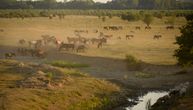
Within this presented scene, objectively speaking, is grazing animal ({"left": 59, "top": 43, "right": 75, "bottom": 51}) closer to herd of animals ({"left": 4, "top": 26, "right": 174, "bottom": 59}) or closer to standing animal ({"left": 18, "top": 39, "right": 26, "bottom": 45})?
herd of animals ({"left": 4, "top": 26, "right": 174, "bottom": 59})

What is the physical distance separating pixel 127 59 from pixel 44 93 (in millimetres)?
16765

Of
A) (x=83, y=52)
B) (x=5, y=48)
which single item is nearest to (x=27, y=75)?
(x=83, y=52)

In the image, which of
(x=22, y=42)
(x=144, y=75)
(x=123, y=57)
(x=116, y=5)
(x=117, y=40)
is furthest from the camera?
(x=116, y=5)

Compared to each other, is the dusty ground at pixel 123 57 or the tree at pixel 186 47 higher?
the tree at pixel 186 47

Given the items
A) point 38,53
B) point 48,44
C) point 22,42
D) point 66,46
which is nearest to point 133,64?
point 66,46

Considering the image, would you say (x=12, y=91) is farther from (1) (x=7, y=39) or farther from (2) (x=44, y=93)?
(1) (x=7, y=39)

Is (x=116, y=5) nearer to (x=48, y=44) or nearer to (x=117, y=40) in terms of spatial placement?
(x=117, y=40)

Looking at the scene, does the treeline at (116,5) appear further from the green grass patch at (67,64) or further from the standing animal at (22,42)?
the green grass patch at (67,64)

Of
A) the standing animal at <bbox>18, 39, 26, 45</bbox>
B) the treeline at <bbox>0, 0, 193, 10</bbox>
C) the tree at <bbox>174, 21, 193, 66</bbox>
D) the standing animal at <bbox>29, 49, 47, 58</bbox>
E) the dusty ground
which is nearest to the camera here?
the tree at <bbox>174, 21, 193, 66</bbox>

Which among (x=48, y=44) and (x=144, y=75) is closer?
(x=144, y=75)

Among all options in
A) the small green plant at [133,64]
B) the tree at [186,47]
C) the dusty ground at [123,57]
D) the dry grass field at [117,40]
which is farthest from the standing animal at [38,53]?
the tree at [186,47]

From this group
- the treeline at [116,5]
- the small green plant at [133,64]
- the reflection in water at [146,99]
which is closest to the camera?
the reflection in water at [146,99]

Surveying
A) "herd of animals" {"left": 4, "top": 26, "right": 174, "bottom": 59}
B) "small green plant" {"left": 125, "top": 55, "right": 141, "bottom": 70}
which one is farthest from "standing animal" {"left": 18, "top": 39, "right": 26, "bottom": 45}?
"small green plant" {"left": 125, "top": 55, "right": 141, "bottom": 70}

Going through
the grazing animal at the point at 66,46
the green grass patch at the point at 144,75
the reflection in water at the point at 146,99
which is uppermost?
the grazing animal at the point at 66,46
